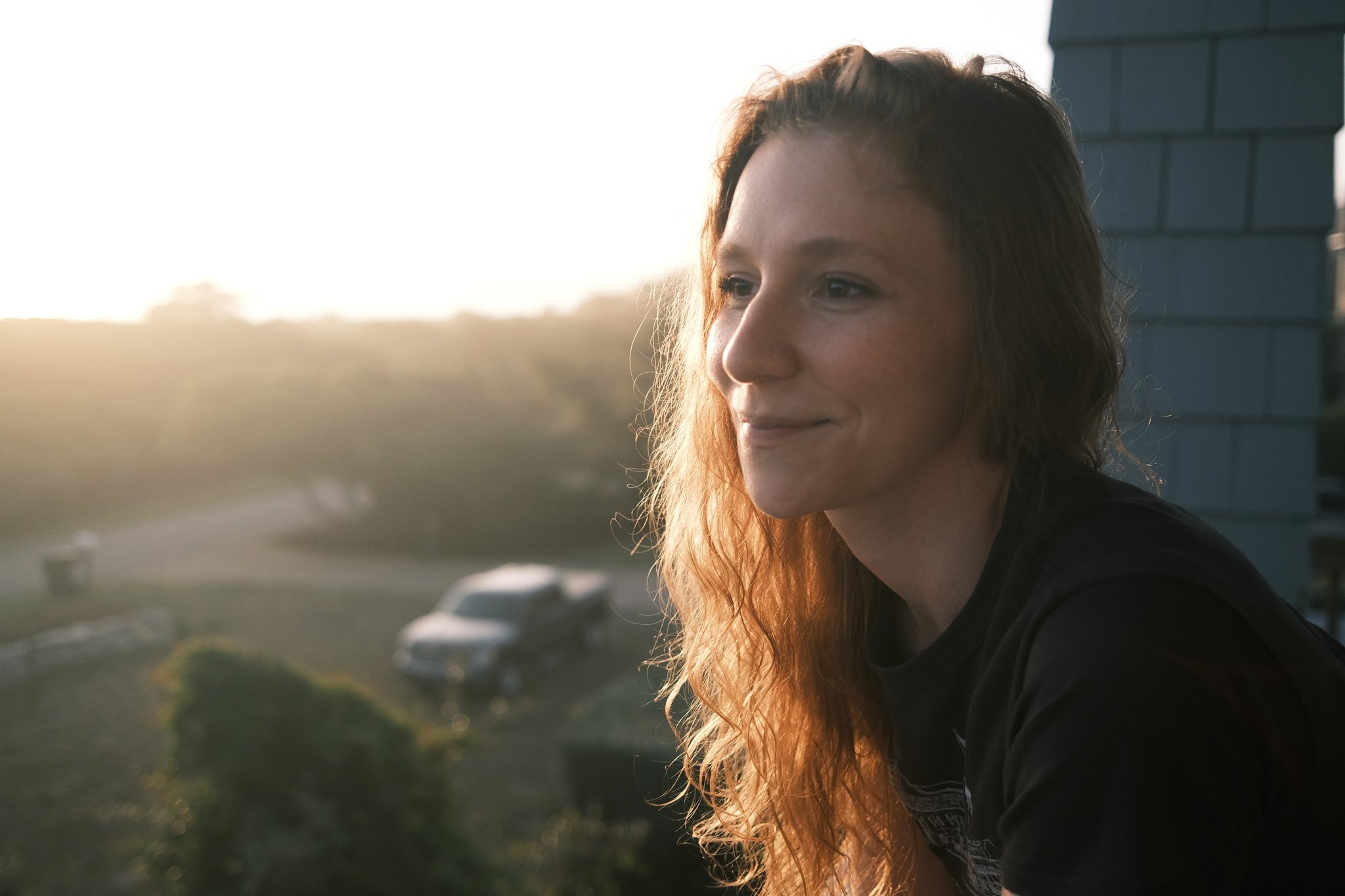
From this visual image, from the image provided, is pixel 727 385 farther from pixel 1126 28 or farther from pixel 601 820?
pixel 601 820

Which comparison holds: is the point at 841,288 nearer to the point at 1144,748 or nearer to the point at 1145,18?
the point at 1144,748

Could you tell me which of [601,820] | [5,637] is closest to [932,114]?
[601,820]

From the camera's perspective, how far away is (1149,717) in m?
0.76

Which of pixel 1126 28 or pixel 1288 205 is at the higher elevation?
pixel 1126 28

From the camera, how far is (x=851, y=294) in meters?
1.11

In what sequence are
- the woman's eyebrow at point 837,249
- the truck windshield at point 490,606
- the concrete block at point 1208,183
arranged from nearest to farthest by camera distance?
1. the woman's eyebrow at point 837,249
2. the concrete block at point 1208,183
3. the truck windshield at point 490,606

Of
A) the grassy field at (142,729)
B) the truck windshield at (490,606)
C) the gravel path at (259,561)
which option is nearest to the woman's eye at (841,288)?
the grassy field at (142,729)

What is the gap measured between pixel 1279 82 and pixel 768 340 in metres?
2.00

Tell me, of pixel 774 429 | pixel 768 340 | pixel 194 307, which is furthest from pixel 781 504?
pixel 194 307

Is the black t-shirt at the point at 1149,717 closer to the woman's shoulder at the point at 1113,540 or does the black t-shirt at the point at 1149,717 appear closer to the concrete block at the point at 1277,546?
the woman's shoulder at the point at 1113,540

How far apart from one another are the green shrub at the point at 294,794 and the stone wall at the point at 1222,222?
109 inches

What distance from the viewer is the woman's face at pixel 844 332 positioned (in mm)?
1102

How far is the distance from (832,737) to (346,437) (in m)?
16.8

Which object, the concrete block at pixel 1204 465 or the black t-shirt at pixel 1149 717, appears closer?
the black t-shirt at pixel 1149 717
